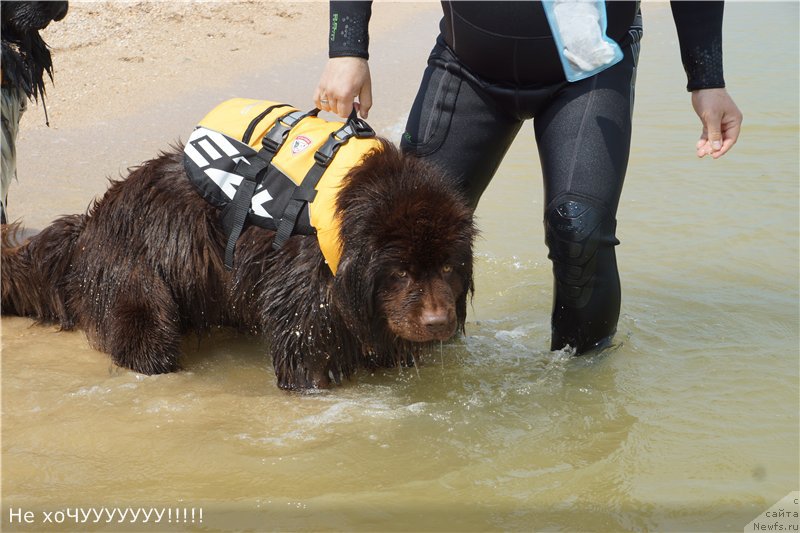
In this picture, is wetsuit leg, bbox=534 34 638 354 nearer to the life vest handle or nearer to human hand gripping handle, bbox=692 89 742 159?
human hand gripping handle, bbox=692 89 742 159

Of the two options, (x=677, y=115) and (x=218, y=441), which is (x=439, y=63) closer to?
(x=218, y=441)

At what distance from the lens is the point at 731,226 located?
19.2 ft

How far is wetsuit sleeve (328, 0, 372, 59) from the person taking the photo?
11.7 ft

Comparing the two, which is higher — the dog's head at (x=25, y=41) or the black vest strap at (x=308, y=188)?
the dog's head at (x=25, y=41)

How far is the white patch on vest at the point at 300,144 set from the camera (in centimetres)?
368

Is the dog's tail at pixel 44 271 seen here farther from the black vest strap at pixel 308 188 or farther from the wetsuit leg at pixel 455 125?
the wetsuit leg at pixel 455 125

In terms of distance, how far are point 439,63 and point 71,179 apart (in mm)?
3383

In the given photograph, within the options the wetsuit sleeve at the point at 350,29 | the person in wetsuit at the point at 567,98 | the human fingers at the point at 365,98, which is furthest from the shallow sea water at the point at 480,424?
the wetsuit sleeve at the point at 350,29

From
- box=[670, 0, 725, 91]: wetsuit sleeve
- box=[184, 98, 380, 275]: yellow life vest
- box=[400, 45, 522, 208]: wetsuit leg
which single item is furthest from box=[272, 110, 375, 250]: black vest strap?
box=[670, 0, 725, 91]: wetsuit sleeve

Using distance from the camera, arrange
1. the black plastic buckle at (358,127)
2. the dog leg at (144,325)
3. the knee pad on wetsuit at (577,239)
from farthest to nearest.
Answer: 1. the dog leg at (144,325)
2. the black plastic buckle at (358,127)
3. the knee pad on wetsuit at (577,239)

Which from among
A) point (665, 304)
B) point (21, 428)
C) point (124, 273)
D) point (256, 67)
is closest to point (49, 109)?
point (256, 67)

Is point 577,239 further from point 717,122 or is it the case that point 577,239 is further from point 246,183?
point 246,183

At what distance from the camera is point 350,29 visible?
3.58 meters

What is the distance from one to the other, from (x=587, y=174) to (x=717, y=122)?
585 millimetres
